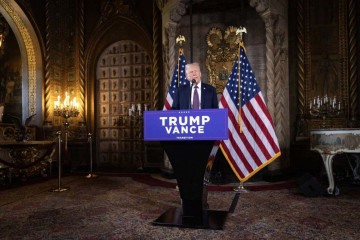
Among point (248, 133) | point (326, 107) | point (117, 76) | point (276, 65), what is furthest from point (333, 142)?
point (117, 76)

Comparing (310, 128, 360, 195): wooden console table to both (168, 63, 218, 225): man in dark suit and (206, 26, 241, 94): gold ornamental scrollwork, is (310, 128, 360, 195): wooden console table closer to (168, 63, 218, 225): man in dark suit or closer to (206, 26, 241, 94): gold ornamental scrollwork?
(168, 63, 218, 225): man in dark suit

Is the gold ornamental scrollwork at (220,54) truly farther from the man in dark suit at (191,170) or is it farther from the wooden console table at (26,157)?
the wooden console table at (26,157)

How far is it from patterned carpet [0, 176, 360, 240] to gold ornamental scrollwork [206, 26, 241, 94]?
116 inches

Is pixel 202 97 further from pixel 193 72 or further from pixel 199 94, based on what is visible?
pixel 193 72

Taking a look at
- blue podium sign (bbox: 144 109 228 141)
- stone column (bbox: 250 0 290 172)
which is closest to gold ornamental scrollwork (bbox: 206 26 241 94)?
stone column (bbox: 250 0 290 172)

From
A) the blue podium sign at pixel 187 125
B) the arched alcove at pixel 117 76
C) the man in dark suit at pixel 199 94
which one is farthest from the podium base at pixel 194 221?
the arched alcove at pixel 117 76

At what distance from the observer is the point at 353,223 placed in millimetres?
3516

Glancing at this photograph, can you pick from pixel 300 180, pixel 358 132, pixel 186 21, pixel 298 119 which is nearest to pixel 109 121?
pixel 186 21

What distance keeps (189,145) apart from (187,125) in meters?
0.33

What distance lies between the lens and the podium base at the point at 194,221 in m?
3.40

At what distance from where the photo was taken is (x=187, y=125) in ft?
10.4

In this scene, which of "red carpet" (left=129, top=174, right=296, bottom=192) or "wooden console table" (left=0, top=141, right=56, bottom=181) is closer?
"red carpet" (left=129, top=174, right=296, bottom=192)

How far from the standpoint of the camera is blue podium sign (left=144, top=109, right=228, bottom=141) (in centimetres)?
310

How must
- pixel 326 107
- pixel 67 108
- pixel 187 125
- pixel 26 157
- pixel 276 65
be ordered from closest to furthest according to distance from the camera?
pixel 187 125 < pixel 276 65 < pixel 26 157 < pixel 326 107 < pixel 67 108
